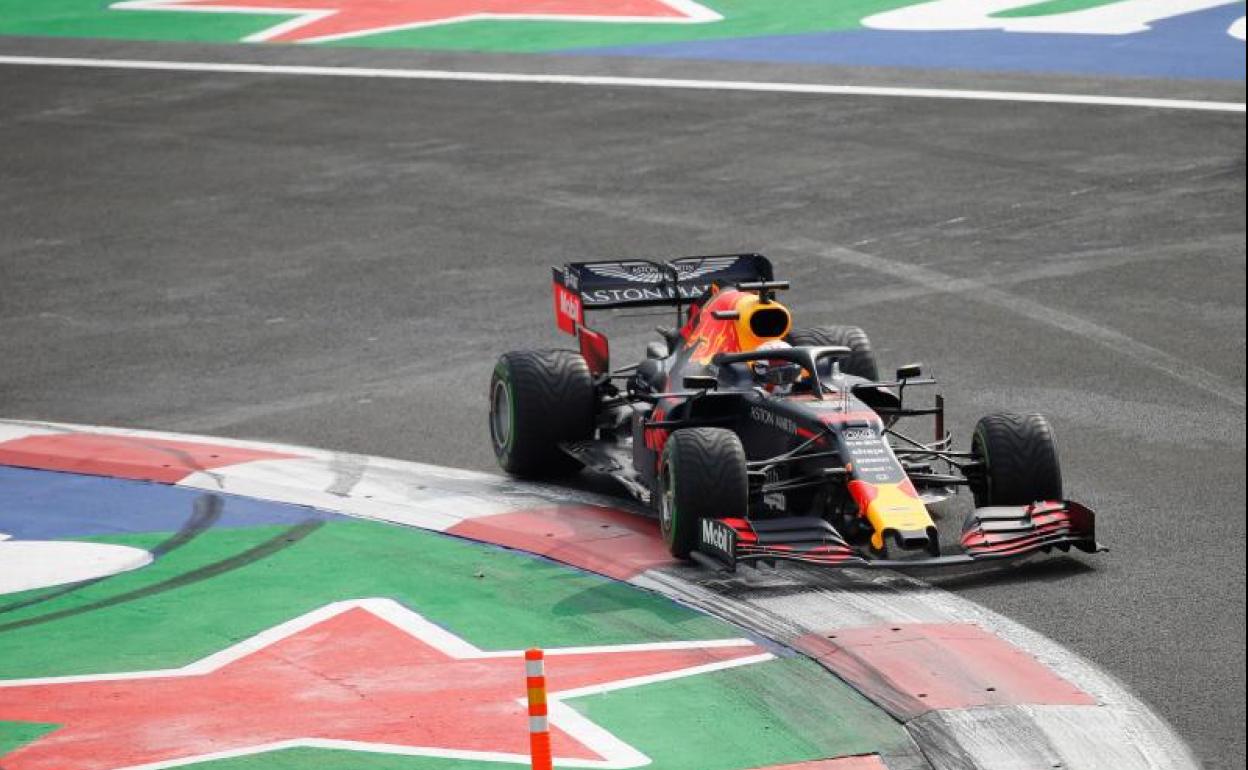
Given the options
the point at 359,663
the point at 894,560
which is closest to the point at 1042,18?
the point at 894,560

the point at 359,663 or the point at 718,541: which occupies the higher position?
the point at 718,541

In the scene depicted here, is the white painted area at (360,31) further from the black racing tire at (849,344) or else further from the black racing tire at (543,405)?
the black racing tire at (543,405)

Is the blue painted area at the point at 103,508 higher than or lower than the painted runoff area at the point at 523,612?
higher

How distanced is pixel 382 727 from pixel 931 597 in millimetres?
3794

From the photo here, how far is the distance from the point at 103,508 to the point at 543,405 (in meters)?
3.20

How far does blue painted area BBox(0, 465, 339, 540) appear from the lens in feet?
46.5

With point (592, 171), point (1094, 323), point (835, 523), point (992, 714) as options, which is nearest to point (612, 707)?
point (992, 714)

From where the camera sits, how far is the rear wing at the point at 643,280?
15727 mm

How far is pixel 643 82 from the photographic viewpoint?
30.8 metres

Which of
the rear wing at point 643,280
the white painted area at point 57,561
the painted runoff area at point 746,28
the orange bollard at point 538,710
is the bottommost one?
the white painted area at point 57,561

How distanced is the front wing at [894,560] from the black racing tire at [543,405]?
2.44 metres

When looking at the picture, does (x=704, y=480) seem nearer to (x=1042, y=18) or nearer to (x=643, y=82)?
(x=643, y=82)

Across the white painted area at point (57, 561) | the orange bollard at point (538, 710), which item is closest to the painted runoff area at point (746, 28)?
the white painted area at point (57, 561)

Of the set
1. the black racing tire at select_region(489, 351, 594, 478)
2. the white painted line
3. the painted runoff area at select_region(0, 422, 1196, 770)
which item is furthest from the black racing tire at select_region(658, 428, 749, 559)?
the white painted line
